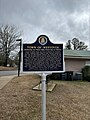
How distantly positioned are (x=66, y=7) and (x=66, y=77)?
8.88 metres

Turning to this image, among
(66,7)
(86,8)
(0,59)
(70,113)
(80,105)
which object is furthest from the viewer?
(0,59)

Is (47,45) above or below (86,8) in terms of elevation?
below

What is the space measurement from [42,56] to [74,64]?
1603 centimetres

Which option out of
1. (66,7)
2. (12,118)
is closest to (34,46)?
(12,118)

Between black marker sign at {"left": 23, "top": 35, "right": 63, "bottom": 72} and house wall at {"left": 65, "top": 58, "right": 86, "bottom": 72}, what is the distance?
15.4 metres

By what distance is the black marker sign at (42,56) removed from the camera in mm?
4625

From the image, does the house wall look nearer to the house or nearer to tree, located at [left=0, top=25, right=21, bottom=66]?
the house

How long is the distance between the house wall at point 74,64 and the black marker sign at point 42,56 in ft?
50.5

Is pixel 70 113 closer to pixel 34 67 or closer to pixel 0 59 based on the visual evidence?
pixel 34 67

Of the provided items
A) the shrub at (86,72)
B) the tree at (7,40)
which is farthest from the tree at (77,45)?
the shrub at (86,72)

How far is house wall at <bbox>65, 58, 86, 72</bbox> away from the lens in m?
20.1

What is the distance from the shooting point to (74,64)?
66.8 ft

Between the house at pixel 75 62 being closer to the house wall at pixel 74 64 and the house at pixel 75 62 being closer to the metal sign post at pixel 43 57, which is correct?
the house wall at pixel 74 64

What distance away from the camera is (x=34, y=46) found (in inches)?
185
